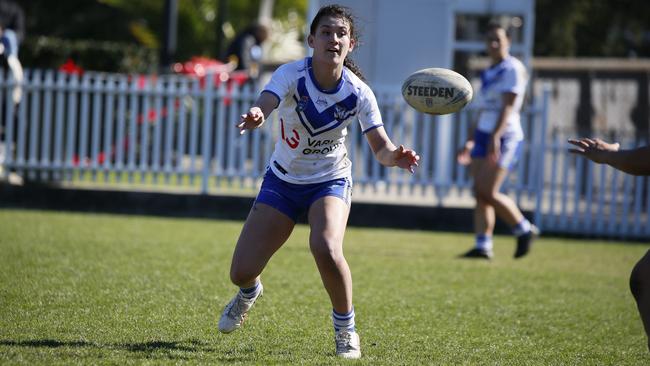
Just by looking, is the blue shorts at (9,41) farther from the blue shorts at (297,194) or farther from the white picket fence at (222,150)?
the blue shorts at (297,194)

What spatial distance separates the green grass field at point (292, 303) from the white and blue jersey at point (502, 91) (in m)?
1.38

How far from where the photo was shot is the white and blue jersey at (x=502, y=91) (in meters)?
9.84

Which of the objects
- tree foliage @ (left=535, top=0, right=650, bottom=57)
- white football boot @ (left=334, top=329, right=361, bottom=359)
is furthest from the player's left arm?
tree foliage @ (left=535, top=0, right=650, bottom=57)

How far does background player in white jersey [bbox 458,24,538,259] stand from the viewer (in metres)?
9.80

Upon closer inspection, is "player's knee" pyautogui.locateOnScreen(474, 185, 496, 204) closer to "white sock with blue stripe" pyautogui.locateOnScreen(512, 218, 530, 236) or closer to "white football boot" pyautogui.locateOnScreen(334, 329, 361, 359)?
"white sock with blue stripe" pyautogui.locateOnScreen(512, 218, 530, 236)

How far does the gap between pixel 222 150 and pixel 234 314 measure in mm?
7669

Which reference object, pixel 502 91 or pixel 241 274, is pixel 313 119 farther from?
pixel 502 91

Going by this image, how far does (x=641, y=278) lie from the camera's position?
4801mm

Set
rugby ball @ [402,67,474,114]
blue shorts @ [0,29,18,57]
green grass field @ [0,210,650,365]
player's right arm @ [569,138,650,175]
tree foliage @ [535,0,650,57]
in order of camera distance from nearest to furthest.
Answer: player's right arm @ [569,138,650,175], green grass field @ [0,210,650,365], rugby ball @ [402,67,474,114], blue shorts @ [0,29,18,57], tree foliage @ [535,0,650,57]

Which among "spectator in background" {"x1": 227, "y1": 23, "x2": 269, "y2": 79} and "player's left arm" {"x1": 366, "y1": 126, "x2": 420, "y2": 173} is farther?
"spectator in background" {"x1": 227, "y1": 23, "x2": 269, "y2": 79}

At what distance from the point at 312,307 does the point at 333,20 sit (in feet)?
7.31

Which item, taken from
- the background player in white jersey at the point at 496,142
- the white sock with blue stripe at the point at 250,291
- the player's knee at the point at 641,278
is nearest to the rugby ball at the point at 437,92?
the white sock with blue stripe at the point at 250,291

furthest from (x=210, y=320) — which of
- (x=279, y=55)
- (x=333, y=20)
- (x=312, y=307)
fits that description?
(x=279, y=55)

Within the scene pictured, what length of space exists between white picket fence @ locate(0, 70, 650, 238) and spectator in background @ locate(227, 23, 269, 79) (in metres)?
4.02
